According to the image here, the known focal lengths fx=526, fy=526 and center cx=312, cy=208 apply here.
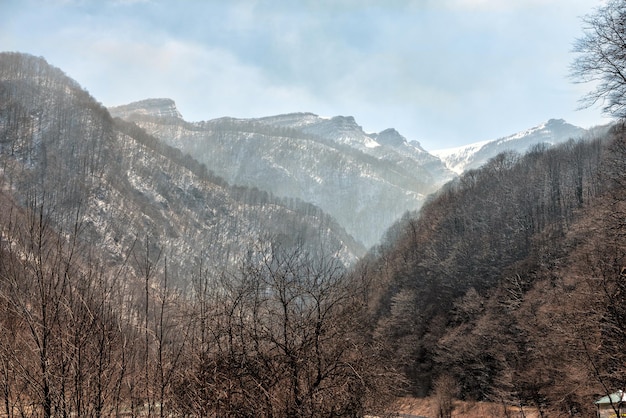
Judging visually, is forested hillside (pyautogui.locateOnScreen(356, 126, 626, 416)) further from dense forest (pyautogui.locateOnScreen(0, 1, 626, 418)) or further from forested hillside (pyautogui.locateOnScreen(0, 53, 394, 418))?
forested hillside (pyautogui.locateOnScreen(0, 53, 394, 418))

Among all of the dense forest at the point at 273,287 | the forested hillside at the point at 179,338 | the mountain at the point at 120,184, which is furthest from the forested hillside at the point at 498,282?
the mountain at the point at 120,184

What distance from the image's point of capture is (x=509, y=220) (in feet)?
232

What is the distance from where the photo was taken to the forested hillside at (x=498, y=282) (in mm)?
38000

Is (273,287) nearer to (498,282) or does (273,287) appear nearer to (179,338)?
(179,338)

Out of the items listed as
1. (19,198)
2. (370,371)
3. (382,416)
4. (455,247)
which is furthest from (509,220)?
(19,198)

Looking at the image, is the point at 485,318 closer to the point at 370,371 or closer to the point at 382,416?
the point at 382,416

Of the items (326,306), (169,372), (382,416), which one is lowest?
(382,416)

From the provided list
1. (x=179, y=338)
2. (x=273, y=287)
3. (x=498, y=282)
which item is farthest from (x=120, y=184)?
(x=273, y=287)

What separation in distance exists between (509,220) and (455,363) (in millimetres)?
24711

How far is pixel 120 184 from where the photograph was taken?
127188mm

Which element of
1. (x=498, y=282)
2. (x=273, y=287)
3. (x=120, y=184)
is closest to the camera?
(x=273, y=287)

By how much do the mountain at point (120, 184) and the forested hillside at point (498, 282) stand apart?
37999 mm

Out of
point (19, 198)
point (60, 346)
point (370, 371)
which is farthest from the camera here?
point (19, 198)

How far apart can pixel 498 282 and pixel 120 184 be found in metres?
96.9
